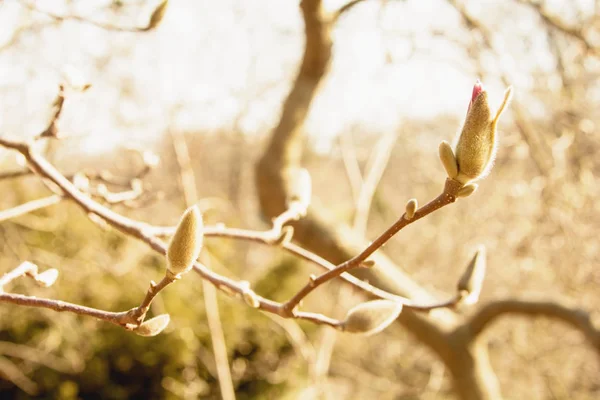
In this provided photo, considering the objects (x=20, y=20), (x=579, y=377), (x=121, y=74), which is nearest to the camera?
(x=20, y=20)

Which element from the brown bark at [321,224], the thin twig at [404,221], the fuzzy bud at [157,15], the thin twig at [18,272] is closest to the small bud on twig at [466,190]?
the thin twig at [404,221]

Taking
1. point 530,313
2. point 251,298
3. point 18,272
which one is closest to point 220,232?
point 251,298

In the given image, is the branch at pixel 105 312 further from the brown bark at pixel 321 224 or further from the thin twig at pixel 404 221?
the brown bark at pixel 321 224

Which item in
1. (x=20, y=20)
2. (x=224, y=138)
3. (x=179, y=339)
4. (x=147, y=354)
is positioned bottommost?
(x=147, y=354)

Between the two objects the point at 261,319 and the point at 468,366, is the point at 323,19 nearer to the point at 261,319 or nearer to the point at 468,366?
the point at 468,366

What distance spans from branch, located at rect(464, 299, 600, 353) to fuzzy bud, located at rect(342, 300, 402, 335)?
114 cm

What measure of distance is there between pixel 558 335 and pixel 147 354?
9.93 feet

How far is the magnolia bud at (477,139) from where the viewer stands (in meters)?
0.45

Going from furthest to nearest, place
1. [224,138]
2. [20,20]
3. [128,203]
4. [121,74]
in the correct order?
[224,138]
[121,74]
[20,20]
[128,203]

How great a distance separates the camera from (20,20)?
214 centimetres

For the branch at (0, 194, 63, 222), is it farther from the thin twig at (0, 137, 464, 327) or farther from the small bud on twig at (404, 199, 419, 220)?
the small bud on twig at (404, 199, 419, 220)

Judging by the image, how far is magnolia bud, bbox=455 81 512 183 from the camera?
45 centimetres

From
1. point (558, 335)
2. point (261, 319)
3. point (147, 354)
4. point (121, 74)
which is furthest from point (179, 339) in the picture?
point (558, 335)

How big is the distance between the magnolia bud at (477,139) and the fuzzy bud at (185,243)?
8.9 inches
